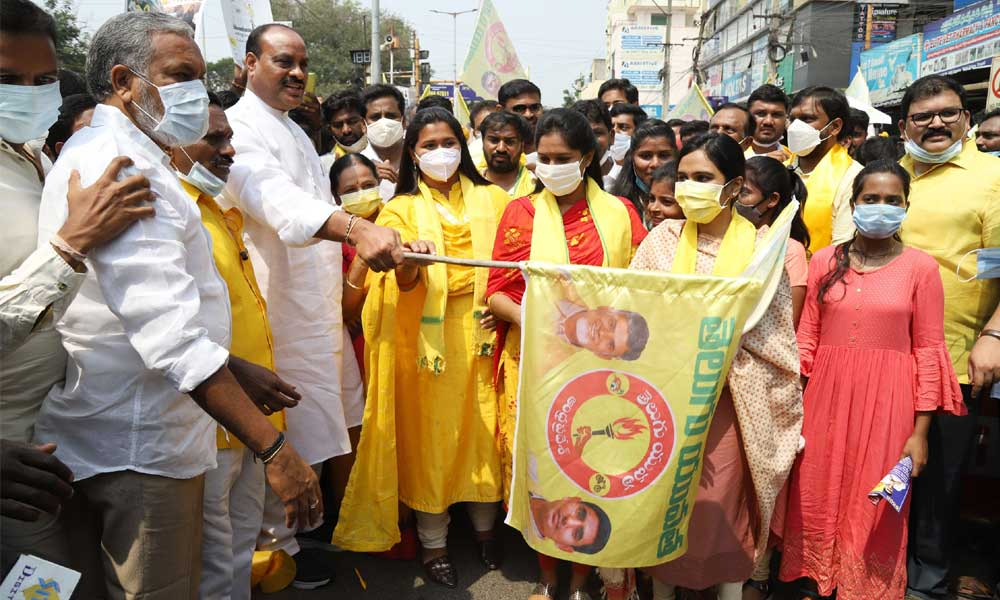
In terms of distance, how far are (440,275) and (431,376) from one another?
47 centimetres

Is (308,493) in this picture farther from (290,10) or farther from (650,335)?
(290,10)

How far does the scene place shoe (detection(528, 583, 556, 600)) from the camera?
312 centimetres

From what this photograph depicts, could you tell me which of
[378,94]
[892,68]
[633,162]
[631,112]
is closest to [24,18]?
[633,162]

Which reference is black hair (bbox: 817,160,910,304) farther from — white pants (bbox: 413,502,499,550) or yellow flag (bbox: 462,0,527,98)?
yellow flag (bbox: 462,0,527,98)

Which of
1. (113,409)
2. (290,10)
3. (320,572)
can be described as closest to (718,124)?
(320,572)

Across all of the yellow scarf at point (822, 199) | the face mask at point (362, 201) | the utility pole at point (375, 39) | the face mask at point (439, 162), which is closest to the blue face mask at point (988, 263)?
the yellow scarf at point (822, 199)

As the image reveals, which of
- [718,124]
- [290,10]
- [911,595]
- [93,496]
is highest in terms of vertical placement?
[290,10]

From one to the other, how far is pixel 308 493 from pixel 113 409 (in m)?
0.53

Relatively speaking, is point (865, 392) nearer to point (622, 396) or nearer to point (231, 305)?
point (622, 396)

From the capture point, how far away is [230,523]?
268 centimetres

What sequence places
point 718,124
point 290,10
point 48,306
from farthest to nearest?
point 290,10, point 718,124, point 48,306

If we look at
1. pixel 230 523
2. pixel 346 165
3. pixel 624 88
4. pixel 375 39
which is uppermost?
pixel 375 39

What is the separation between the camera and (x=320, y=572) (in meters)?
3.36

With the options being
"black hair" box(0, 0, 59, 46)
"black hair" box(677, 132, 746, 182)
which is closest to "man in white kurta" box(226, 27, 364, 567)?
"black hair" box(0, 0, 59, 46)
